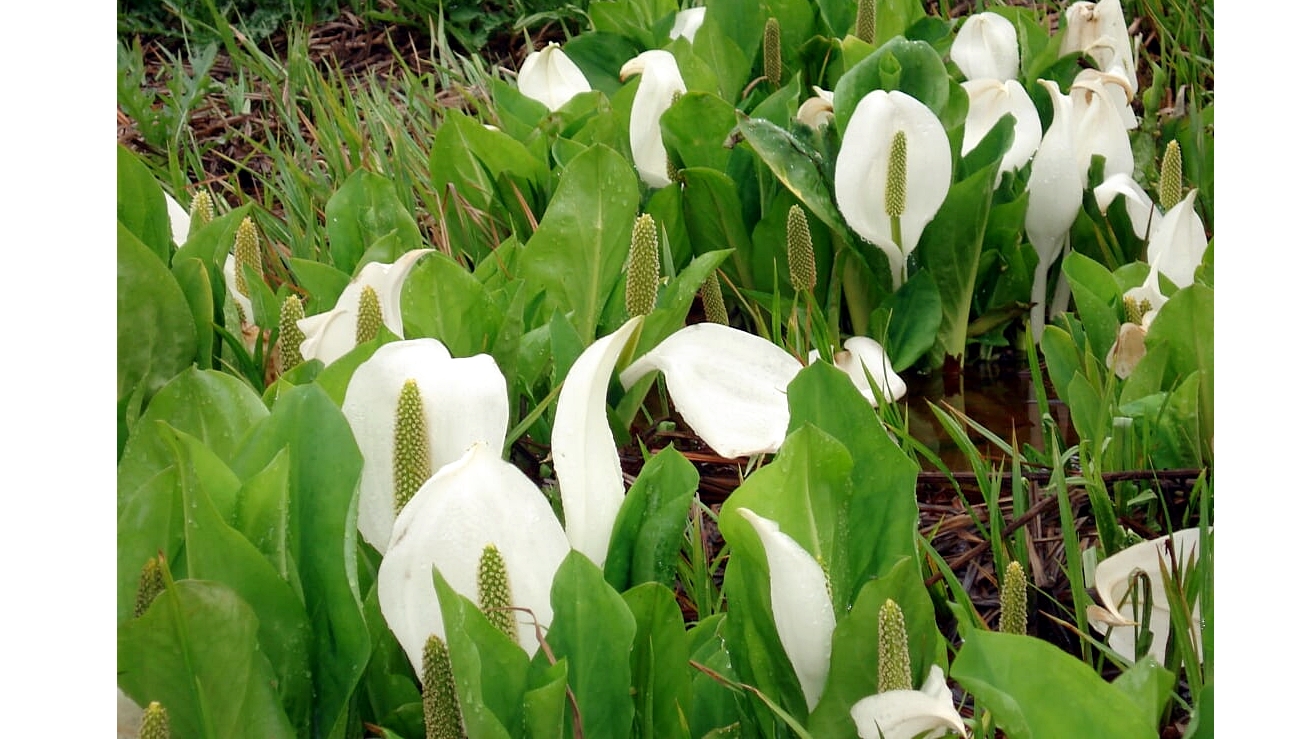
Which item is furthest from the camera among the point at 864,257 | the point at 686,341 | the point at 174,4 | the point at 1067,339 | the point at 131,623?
the point at 174,4

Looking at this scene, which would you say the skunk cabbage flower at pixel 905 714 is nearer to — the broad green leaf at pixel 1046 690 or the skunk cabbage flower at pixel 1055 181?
the broad green leaf at pixel 1046 690

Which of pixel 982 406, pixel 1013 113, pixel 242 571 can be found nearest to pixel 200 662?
pixel 242 571

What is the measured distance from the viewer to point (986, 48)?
1635mm

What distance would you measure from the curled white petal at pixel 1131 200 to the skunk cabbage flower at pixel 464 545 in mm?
839

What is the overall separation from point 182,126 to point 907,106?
134 centimetres

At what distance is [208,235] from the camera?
3.62 feet

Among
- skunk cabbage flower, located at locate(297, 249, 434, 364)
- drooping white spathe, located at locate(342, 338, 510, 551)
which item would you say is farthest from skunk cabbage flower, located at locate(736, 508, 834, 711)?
skunk cabbage flower, located at locate(297, 249, 434, 364)

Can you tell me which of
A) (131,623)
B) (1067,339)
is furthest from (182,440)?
(1067,339)

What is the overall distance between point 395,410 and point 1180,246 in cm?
76

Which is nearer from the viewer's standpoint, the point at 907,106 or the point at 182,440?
the point at 182,440

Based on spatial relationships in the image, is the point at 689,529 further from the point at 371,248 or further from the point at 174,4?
the point at 174,4

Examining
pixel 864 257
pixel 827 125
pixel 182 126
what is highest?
pixel 827 125

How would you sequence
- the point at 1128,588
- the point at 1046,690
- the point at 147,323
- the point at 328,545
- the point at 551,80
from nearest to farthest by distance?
the point at 1046,690 < the point at 328,545 < the point at 1128,588 < the point at 147,323 < the point at 551,80

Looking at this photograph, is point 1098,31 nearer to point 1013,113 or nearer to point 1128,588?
point 1013,113
